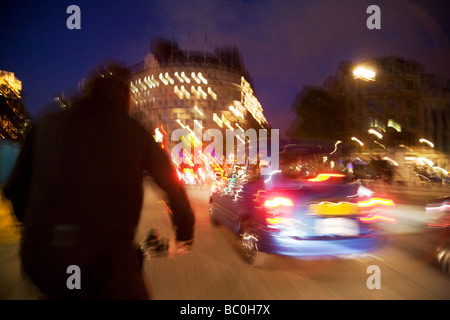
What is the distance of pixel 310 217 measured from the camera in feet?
15.4

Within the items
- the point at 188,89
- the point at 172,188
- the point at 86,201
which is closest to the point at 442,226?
the point at 172,188

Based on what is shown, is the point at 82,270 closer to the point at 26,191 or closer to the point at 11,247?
the point at 26,191

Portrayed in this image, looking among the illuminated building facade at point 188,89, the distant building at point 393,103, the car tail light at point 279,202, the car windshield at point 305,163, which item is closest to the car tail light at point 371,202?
the car windshield at point 305,163

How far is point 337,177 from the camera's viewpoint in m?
5.38

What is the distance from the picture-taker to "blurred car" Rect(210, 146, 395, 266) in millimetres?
4645

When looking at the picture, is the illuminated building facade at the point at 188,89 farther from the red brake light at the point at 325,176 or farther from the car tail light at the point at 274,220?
the car tail light at the point at 274,220

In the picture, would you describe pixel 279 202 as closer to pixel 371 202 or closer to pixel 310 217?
pixel 310 217

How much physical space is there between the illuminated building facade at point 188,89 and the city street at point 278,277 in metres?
74.7

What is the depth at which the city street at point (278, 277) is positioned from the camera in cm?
394

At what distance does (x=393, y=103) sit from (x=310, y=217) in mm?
61965

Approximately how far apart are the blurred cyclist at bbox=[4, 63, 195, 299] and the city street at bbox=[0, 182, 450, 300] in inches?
54.5

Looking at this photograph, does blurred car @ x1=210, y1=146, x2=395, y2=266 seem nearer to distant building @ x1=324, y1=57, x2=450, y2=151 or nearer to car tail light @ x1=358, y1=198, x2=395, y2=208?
car tail light @ x1=358, y1=198, x2=395, y2=208

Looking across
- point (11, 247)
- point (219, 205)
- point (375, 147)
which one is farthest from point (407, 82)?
point (11, 247)
